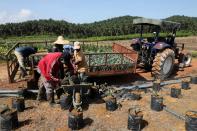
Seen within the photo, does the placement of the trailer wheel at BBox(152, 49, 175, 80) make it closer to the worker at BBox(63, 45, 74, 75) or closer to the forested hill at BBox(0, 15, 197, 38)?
the worker at BBox(63, 45, 74, 75)

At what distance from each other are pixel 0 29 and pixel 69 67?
3955 centimetres

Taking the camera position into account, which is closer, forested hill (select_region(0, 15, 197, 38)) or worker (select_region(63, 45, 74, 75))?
worker (select_region(63, 45, 74, 75))

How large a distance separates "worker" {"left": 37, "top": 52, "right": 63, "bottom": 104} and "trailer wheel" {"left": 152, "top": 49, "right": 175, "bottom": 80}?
436 cm

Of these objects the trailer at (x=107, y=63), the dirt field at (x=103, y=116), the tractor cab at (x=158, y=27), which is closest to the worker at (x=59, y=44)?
the trailer at (x=107, y=63)

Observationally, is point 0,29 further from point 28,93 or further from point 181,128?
point 181,128

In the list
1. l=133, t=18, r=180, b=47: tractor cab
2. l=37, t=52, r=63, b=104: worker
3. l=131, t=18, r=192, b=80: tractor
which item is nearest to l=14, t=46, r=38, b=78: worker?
l=37, t=52, r=63, b=104: worker

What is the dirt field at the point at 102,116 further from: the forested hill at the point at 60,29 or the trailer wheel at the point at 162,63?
the forested hill at the point at 60,29

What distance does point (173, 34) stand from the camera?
12039 millimetres

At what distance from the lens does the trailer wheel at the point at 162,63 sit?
10359 mm

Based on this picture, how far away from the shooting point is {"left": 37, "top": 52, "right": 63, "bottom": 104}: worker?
7.08m

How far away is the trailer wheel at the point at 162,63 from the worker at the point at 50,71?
4.36 meters

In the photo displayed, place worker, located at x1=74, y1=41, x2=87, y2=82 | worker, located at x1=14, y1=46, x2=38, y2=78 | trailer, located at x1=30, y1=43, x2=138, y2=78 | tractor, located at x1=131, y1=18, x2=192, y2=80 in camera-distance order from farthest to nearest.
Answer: tractor, located at x1=131, y1=18, x2=192, y2=80
worker, located at x1=14, y1=46, x2=38, y2=78
trailer, located at x1=30, y1=43, x2=138, y2=78
worker, located at x1=74, y1=41, x2=87, y2=82

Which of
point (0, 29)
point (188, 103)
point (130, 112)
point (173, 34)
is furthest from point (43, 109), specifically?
point (0, 29)

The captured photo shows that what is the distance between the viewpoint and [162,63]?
1037 cm
